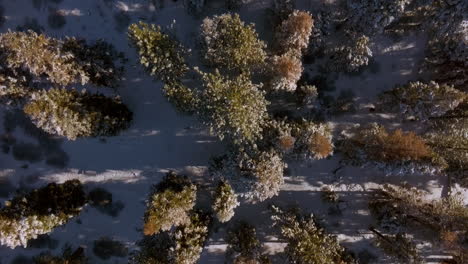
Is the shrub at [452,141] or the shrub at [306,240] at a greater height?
the shrub at [452,141]

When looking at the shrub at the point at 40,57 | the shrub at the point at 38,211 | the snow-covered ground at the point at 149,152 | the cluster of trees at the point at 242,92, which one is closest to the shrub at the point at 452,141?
the snow-covered ground at the point at 149,152

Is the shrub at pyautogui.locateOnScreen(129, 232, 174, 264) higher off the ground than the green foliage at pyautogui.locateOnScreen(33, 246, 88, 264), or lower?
higher

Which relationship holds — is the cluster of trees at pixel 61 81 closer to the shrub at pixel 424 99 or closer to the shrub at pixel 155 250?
the shrub at pixel 155 250

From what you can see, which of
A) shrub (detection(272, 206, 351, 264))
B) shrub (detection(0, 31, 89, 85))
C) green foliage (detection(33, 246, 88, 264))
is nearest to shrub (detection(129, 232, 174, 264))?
green foliage (detection(33, 246, 88, 264))

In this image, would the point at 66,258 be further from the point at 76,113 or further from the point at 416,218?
the point at 416,218

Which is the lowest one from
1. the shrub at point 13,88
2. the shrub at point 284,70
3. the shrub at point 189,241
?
the shrub at point 189,241

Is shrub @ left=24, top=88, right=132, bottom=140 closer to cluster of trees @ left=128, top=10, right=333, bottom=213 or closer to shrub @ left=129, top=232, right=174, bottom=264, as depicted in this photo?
cluster of trees @ left=128, top=10, right=333, bottom=213

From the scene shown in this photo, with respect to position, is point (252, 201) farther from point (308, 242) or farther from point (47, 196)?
point (47, 196)
